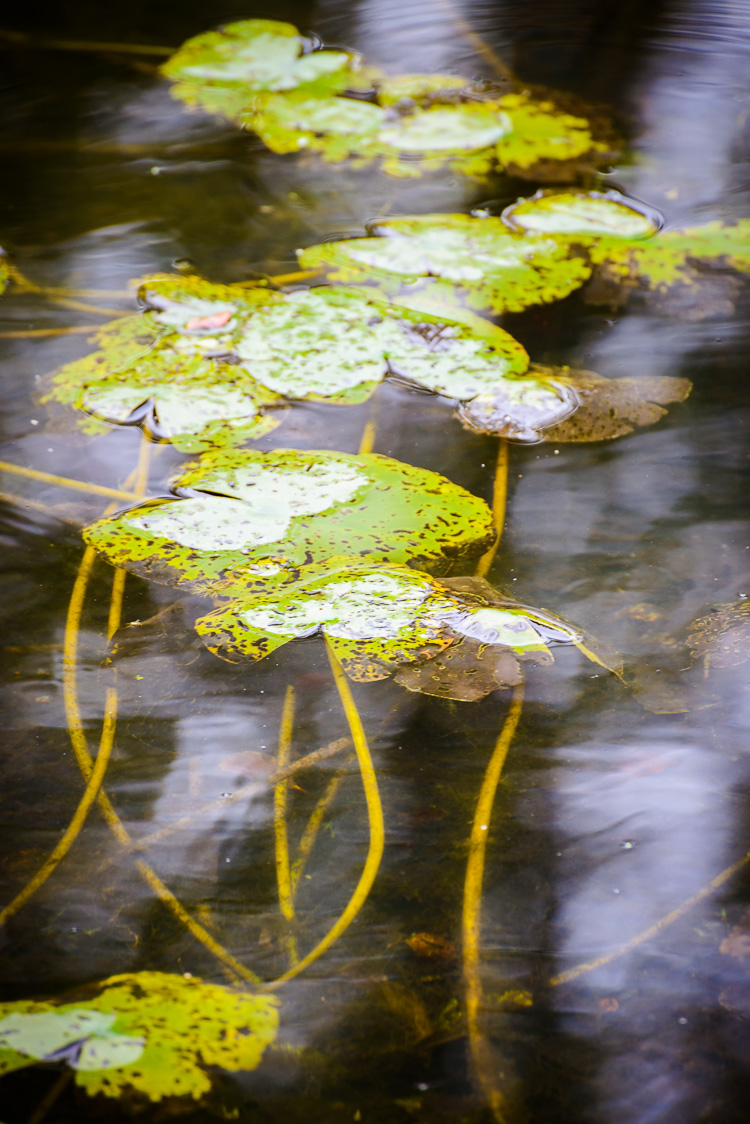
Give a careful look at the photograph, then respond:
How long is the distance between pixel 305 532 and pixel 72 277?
101cm

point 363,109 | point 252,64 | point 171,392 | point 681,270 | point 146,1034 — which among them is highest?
point 252,64

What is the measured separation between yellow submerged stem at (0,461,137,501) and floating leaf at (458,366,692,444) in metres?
0.61

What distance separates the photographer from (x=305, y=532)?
51.3 inches

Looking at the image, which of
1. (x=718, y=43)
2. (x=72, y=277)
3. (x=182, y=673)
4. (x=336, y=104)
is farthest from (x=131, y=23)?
(x=182, y=673)

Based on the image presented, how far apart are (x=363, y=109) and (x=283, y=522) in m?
1.71

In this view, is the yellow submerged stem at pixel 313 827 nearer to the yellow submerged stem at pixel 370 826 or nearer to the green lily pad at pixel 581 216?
the yellow submerged stem at pixel 370 826

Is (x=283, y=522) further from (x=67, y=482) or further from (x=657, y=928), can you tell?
(x=657, y=928)

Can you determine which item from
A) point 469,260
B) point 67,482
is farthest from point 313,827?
point 469,260

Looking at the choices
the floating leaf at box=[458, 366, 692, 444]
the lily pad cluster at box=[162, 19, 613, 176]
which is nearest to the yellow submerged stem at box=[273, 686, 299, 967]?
the floating leaf at box=[458, 366, 692, 444]

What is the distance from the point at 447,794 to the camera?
1.03 meters

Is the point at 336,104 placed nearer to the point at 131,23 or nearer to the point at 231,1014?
the point at 131,23

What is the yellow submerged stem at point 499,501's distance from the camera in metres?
1.28

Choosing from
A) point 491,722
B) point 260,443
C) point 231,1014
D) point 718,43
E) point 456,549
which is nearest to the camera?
point 231,1014

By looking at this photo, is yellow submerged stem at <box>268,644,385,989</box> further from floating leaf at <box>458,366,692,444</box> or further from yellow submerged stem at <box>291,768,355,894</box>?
floating leaf at <box>458,366,692,444</box>
